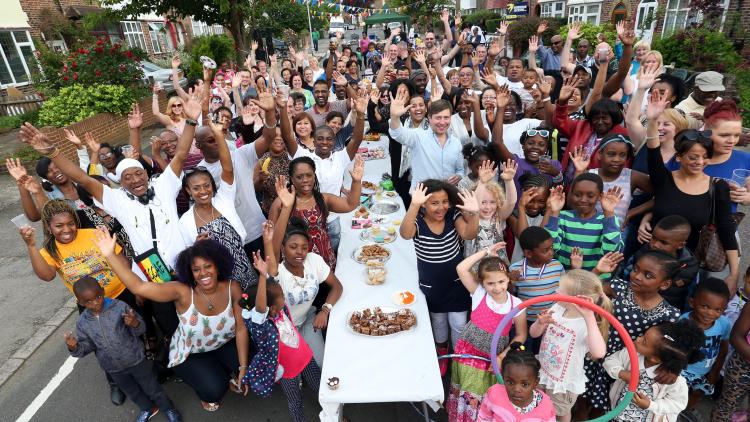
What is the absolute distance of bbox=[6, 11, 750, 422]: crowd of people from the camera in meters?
2.89

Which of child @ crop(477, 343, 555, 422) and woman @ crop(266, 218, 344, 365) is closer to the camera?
child @ crop(477, 343, 555, 422)

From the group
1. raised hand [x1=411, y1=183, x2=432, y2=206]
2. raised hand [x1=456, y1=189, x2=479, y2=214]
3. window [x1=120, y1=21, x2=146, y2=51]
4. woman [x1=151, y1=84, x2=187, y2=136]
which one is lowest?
raised hand [x1=456, y1=189, x2=479, y2=214]

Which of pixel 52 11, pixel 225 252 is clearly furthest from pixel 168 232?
pixel 52 11

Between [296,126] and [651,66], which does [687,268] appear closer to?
[651,66]

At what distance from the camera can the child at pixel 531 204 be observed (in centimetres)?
382

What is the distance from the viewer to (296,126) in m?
5.16

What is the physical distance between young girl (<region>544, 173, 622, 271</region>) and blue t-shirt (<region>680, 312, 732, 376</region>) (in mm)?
752

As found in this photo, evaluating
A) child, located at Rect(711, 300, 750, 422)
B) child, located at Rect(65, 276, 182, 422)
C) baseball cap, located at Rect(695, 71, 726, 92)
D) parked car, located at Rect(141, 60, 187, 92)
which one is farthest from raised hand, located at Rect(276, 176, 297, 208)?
parked car, located at Rect(141, 60, 187, 92)

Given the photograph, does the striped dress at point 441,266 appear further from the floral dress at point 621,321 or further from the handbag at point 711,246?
the handbag at point 711,246

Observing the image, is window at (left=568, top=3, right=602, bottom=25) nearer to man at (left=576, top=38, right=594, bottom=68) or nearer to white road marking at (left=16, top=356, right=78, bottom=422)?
man at (left=576, top=38, right=594, bottom=68)

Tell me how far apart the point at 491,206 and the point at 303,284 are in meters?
1.83

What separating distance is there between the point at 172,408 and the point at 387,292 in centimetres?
226

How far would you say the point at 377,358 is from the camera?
3.01 meters

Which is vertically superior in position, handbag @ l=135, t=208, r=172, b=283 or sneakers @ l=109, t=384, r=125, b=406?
handbag @ l=135, t=208, r=172, b=283
